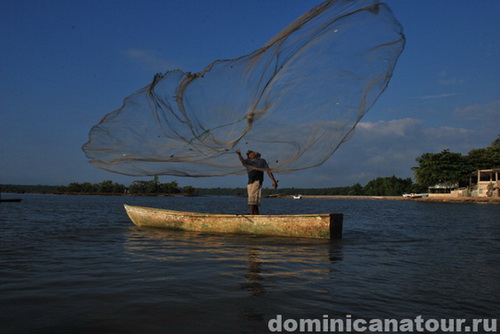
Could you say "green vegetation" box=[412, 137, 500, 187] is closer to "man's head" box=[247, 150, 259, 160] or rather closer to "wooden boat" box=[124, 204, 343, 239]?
"wooden boat" box=[124, 204, 343, 239]

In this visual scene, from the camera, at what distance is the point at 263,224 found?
41.3 ft

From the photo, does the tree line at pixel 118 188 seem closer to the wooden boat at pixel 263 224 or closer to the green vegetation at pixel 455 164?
the green vegetation at pixel 455 164

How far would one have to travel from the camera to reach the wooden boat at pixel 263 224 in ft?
39.0

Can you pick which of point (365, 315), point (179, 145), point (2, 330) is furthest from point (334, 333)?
point (179, 145)

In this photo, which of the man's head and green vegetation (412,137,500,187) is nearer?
the man's head

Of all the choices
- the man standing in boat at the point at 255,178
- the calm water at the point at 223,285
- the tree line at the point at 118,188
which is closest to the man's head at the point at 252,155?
the man standing in boat at the point at 255,178

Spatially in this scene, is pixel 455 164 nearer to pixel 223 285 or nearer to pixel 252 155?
pixel 252 155

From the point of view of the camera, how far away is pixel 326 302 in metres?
4.96

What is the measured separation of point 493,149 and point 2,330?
8957cm

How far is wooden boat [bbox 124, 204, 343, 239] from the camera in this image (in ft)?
39.0

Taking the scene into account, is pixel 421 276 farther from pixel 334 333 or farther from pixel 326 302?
pixel 334 333

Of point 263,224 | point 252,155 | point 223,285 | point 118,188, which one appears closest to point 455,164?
point 263,224

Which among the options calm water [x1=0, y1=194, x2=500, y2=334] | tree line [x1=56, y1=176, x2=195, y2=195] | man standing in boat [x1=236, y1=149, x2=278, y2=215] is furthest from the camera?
tree line [x1=56, y1=176, x2=195, y2=195]

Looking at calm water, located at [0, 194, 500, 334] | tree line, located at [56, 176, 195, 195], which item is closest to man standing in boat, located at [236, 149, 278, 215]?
calm water, located at [0, 194, 500, 334]
